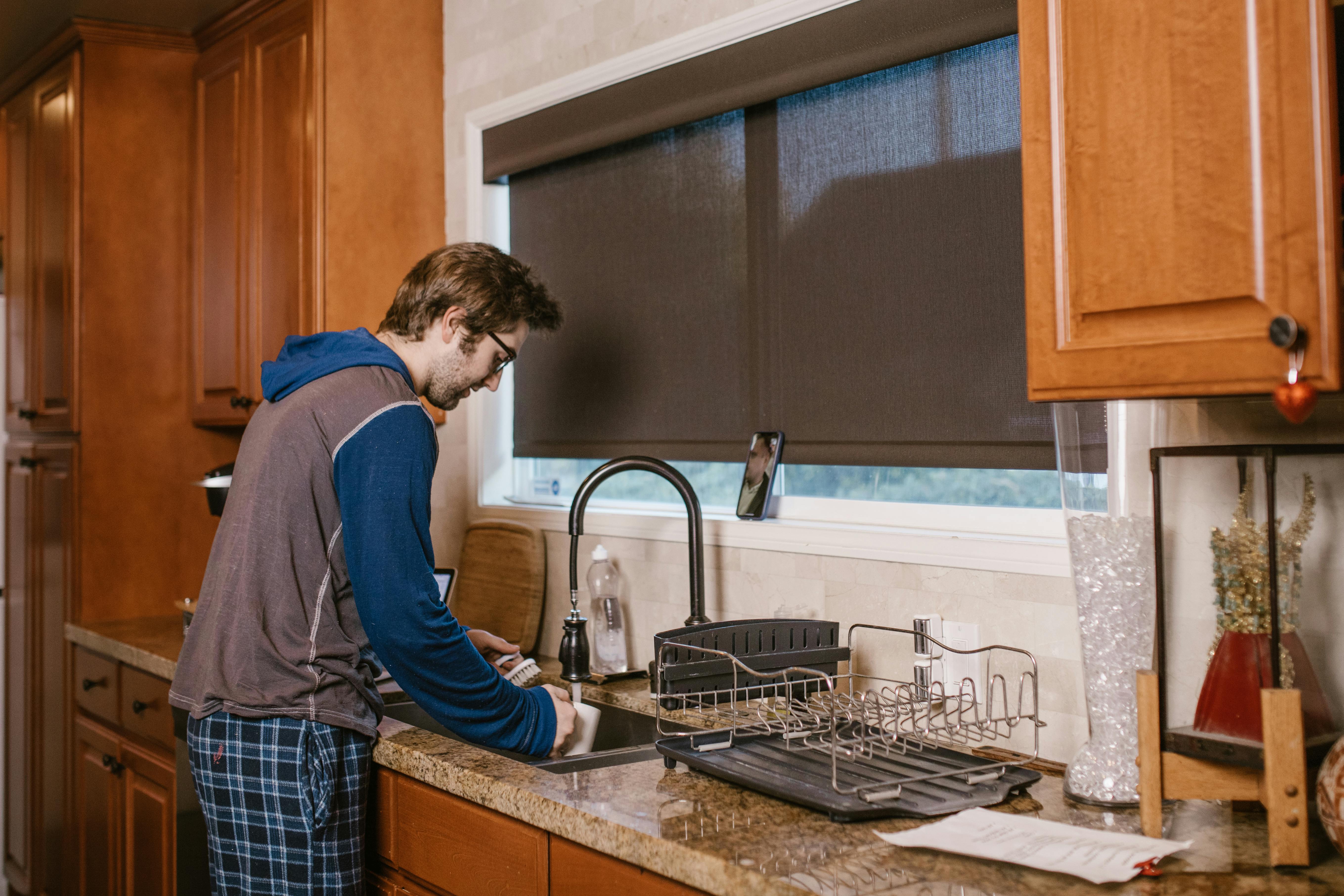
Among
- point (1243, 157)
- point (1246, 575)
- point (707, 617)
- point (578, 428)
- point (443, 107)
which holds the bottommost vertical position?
point (707, 617)

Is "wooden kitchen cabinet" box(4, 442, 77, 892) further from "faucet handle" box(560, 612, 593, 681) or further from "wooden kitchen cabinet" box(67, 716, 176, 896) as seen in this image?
"faucet handle" box(560, 612, 593, 681)

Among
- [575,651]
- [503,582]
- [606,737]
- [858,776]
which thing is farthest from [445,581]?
[858,776]

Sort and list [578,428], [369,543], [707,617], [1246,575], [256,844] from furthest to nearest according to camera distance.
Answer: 1. [578,428]
2. [707,617]
3. [256,844]
4. [369,543]
5. [1246,575]

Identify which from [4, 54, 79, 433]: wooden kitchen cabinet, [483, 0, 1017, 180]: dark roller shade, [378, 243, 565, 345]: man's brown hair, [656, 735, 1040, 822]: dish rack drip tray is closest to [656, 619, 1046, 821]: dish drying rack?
[656, 735, 1040, 822]: dish rack drip tray

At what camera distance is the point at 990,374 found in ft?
6.09

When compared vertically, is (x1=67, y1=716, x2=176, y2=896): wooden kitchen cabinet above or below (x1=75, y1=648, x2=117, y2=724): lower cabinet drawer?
below

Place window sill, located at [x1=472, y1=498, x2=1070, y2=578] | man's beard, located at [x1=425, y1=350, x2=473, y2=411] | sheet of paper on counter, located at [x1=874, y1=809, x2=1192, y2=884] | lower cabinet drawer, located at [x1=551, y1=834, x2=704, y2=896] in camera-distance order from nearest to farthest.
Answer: sheet of paper on counter, located at [x1=874, y1=809, x2=1192, y2=884] → lower cabinet drawer, located at [x1=551, y1=834, x2=704, y2=896] → window sill, located at [x1=472, y1=498, x2=1070, y2=578] → man's beard, located at [x1=425, y1=350, x2=473, y2=411]

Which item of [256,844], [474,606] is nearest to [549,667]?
[474,606]

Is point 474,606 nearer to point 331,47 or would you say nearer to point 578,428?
point 578,428

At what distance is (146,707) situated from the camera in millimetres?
2709

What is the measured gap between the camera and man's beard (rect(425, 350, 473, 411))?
194 centimetres

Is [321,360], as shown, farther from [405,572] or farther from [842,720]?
[842,720]

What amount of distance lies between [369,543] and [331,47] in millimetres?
1641

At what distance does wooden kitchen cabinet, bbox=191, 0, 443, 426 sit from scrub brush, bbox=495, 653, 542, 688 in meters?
1.00
